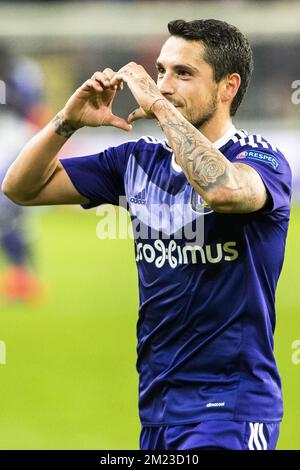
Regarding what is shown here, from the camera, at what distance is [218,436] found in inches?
162

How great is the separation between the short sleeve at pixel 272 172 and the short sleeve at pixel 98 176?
2.29 feet

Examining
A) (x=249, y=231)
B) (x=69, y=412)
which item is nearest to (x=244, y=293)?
(x=249, y=231)

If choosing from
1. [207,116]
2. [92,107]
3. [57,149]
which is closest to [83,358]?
[57,149]

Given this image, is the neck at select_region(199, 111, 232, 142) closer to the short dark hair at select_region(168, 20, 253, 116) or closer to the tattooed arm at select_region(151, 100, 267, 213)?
the short dark hair at select_region(168, 20, 253, 116)

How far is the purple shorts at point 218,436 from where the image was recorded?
162 inches

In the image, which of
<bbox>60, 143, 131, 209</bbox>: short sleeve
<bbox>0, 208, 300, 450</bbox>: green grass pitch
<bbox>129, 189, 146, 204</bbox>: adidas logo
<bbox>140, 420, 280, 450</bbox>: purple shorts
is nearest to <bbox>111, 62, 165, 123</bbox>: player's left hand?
<bbox>129, 189, 146, 204</bbox>: adidas logo

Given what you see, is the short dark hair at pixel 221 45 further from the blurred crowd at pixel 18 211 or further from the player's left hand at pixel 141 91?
the blurred crowd at pixel 18 211

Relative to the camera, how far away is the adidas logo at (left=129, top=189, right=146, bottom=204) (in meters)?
4.58

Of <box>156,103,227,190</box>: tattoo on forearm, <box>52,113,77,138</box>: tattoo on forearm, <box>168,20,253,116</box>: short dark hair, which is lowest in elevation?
<box>156,103,227,190</box>: tattoo on forearm

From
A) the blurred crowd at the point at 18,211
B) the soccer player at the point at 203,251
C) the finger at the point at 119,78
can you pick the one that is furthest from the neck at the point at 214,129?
the blurred crowd at the point at 18,211

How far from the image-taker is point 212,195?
4.05m

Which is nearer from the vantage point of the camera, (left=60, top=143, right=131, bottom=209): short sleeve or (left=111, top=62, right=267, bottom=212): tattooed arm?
(left=111, top=62, right=267, bottom=212): tattooed arm

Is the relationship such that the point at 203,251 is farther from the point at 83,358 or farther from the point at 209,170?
the point at 83,358

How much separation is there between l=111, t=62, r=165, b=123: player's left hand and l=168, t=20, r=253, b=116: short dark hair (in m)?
0.36
